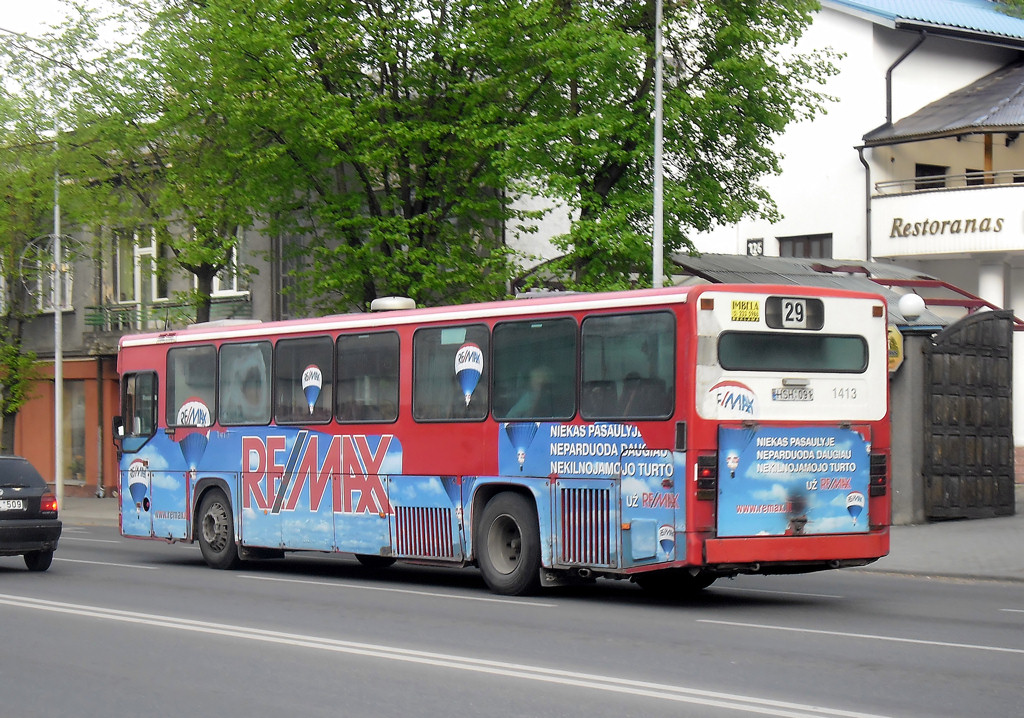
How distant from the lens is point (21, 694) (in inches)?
355

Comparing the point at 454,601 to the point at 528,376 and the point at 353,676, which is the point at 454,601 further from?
the point at 353,676

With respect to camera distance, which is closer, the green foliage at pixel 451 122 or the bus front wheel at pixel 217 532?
the bus front wheel at pixel 217 532

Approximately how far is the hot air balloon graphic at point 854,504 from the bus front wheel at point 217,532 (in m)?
8.54

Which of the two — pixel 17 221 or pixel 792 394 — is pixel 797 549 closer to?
pixel 792 394

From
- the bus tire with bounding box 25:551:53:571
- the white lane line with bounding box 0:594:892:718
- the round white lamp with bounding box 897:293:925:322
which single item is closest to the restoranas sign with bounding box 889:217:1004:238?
the round white lamp with bounding box 897:293:925:322

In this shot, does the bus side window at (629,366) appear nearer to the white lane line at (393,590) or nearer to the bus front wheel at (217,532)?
the white lane line at (393,590)

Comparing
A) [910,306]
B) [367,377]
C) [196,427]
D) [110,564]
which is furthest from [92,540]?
[910,306]

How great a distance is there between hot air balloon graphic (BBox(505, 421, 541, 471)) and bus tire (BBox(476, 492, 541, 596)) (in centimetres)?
45

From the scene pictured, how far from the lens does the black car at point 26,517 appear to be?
1833cm

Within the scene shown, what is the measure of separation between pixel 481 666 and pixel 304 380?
9.00m

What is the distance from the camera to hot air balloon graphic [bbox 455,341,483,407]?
15945mm

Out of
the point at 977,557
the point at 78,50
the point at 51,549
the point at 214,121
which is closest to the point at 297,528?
the point at 51,549

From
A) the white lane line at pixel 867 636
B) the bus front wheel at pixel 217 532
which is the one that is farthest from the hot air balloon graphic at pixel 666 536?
the bus front wheel at pixel 217 532

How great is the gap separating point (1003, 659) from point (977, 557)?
9.76 meters
